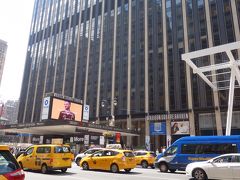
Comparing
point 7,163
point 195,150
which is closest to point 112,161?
point 195,150

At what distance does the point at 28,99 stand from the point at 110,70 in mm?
32851

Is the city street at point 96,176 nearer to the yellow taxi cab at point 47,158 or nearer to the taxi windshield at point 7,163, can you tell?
the yellow taxi cab at point 47,158

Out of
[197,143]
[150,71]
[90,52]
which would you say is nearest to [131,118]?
[150,71]

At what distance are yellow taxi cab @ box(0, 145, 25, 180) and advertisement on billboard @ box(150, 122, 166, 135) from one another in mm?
44829

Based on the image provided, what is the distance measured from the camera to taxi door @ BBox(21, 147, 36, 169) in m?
16.4

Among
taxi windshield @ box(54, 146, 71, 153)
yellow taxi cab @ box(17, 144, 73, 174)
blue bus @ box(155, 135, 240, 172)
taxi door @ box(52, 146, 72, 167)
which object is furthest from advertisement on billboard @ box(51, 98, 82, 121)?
blue bus @ box(155, 135, 240, 172)

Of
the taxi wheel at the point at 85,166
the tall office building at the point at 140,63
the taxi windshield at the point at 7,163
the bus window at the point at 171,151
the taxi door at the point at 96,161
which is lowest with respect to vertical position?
the taxi wheel at the point at 85,166

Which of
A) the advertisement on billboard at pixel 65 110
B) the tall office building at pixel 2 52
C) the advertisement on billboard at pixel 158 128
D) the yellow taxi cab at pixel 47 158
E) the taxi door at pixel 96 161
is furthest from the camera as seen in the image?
the tall office building at pixel 2 52

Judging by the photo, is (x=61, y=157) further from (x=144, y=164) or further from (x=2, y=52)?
(x=2, y=52)

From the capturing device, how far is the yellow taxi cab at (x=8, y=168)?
512 cm

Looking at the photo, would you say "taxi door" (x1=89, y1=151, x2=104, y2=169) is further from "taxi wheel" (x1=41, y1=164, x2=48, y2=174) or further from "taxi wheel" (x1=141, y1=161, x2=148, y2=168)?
"taxi wheel" (x1=141, y1=161, x2=148, y2=168)

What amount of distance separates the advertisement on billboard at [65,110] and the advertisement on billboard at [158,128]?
563 inches

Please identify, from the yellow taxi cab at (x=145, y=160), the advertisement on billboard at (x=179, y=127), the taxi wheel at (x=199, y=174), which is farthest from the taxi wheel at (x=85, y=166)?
the advertisement on billboard at (x=179, y=127)

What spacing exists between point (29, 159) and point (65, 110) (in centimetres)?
3113
